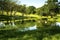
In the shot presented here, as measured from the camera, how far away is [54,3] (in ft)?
349

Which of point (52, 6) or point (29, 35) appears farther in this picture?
point (52, 6)

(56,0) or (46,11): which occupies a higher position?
(56,0)

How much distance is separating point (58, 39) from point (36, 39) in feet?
9.89

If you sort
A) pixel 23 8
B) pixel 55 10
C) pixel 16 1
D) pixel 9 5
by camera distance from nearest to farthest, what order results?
pixel 9 5, pixel 16 1, pixel 55 10, pixel 23 8

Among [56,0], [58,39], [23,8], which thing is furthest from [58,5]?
[58,39]

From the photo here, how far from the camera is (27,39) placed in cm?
2259

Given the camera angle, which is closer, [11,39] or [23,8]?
[11,39]

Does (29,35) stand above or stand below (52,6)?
below

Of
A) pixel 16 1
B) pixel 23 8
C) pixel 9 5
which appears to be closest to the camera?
pixel 9 5

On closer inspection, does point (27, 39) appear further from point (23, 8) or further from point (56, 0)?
point (23, 8)

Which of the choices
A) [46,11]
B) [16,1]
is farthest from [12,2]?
[46,11]

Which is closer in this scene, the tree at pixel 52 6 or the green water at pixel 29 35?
the green water at pixel 29 35

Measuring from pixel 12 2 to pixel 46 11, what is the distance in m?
23.5

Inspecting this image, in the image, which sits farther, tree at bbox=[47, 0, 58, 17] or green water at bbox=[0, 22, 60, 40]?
tree at bbox=[47, 0, 58, 17]
